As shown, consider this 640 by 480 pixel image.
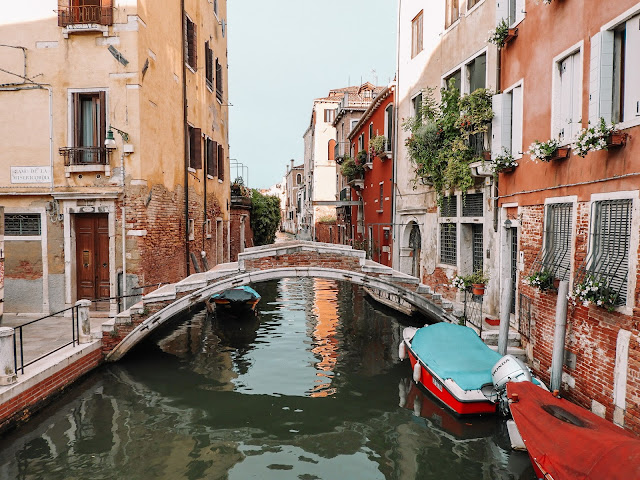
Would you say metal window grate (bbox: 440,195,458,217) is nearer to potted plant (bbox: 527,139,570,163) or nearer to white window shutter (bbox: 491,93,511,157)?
white window shutter (bbox: 491,93,511,157)

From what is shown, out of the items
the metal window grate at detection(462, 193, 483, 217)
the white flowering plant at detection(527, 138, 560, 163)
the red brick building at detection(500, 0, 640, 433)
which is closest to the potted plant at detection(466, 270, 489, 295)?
the red brick building at detection(500, 0, 640, 433)

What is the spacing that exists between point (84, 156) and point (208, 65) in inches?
244

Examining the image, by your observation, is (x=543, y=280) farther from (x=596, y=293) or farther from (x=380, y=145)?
(x=380, y=145)

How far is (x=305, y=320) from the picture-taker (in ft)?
43.1

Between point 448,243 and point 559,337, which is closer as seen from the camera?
point 559,337

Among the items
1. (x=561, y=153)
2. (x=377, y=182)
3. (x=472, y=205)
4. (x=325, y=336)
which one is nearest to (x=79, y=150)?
(x=325, y=336)

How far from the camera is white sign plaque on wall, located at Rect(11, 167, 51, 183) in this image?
33.3 feet

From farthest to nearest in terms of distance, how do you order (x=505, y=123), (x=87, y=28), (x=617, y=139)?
1. (x=87, y=28)
2. (x=505, y=123)
3. (x=617, y=139)

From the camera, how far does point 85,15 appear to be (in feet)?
32.4

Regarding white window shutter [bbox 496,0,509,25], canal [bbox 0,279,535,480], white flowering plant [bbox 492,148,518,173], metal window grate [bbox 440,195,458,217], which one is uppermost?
white window shutter [bbox 496,0,509,25]

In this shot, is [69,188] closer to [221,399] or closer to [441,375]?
[221,399]

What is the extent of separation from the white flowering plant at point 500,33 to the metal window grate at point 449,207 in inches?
132

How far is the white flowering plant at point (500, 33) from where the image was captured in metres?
8.20

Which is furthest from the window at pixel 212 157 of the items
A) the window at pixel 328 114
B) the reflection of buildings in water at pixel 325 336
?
the window at pixel 328 114
